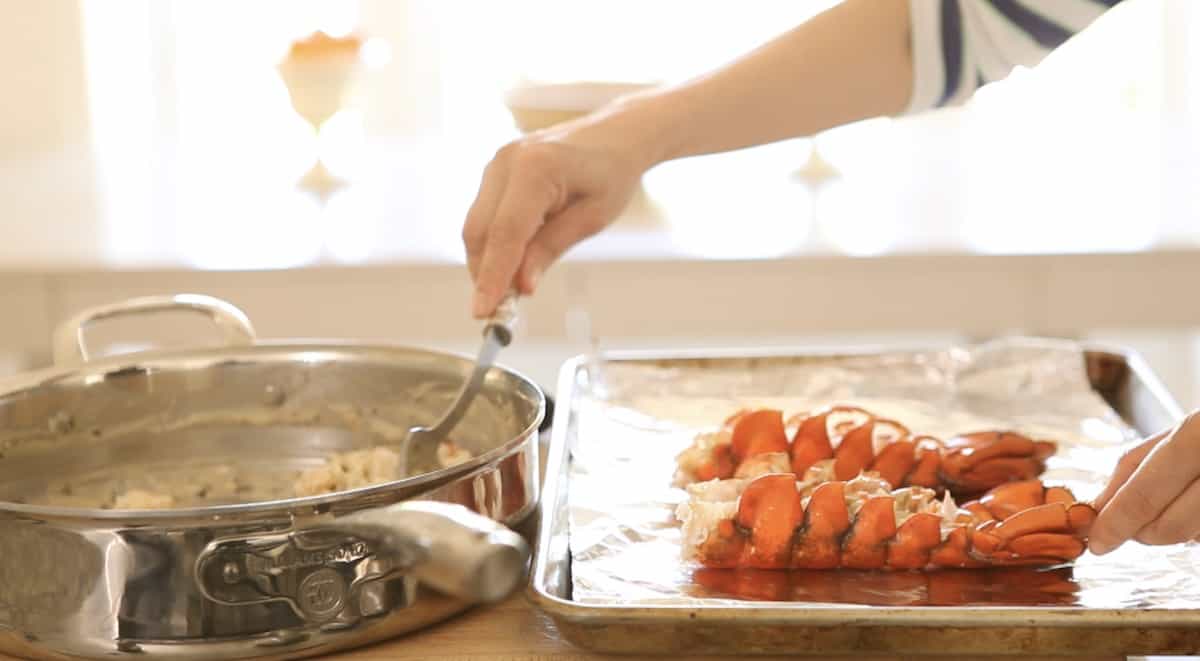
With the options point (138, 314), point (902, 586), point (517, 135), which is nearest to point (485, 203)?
point (138, 314)

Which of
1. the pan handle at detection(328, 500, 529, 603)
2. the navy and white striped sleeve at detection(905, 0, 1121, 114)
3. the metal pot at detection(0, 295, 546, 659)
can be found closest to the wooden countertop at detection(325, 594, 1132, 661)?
the metal pot at detection(0, 295, 546, 659)

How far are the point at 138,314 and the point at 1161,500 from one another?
2.62 ft

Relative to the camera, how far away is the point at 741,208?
250cm

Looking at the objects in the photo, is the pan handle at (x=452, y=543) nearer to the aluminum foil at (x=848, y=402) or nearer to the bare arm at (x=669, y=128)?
the aluminum foil at (x=848, y=402)

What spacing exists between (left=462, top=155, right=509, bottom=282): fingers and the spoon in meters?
0.05

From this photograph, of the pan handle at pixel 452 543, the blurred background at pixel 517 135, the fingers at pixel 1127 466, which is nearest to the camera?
the pan handle at pixel 452 543

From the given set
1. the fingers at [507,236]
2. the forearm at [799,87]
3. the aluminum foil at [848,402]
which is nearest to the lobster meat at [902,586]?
the aluminum foil at [848,402]

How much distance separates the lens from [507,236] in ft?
3.73

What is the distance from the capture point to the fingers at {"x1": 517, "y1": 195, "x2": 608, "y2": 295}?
1173 millimetres

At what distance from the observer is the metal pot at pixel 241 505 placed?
2.66 ft

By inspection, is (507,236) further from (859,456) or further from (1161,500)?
(1161,500)

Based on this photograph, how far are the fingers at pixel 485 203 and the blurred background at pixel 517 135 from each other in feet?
3.43

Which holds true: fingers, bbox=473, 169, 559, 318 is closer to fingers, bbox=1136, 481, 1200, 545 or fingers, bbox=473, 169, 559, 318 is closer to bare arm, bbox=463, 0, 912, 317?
bare arm, bbox=463, 0, 912, 317

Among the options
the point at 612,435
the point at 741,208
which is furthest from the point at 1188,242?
the point at 612,435
